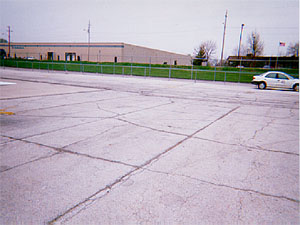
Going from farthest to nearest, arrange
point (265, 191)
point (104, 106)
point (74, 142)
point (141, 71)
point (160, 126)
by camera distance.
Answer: point (141, 71), point (104, 106), point (160, 126), point (74, 142), point (265, 191)

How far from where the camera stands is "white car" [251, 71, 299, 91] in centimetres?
2153

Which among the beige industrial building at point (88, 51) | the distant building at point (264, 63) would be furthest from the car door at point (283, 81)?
the beige industrial building at point (88, 51)

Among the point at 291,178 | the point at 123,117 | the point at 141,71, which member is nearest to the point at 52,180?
the point at 291,178

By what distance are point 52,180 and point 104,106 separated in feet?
20.9

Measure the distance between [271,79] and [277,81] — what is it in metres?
0.53

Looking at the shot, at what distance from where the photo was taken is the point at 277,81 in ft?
71.7

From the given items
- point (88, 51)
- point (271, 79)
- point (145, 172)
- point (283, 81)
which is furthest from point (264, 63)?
point (88, 51)

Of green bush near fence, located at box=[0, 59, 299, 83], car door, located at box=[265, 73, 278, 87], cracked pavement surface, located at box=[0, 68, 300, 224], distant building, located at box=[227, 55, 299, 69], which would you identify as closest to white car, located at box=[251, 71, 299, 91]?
car door, located at box=[265, 73, 278, 87]

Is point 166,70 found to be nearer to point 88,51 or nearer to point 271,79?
point 271,79

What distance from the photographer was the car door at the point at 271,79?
21.9 metres

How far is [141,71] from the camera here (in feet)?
133

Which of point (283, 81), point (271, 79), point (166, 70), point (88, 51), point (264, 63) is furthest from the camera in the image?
point (88, 51)

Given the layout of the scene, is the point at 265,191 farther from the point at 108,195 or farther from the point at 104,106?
the point at 104,106

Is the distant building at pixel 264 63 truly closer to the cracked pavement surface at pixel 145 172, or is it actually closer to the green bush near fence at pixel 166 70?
the green bush near fence at pixel 166 70
